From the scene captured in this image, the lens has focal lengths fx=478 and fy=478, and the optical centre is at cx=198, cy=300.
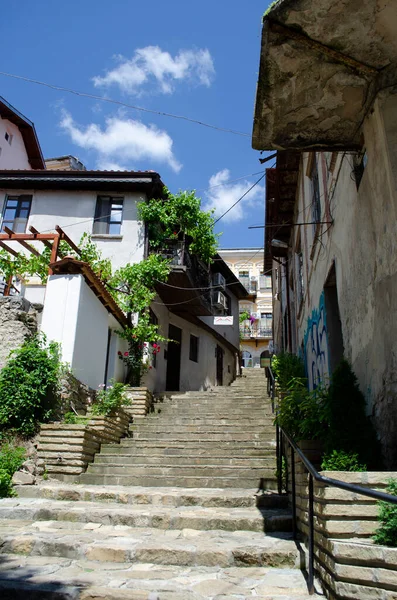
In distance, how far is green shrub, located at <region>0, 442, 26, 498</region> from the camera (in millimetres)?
6578

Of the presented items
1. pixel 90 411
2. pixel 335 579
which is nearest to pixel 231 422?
pixel 90 411

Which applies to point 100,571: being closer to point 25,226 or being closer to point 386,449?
point 386,449

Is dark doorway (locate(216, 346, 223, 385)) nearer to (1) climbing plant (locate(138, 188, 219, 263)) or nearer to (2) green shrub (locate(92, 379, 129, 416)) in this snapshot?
(1) climbing plant (locate(138, 188, 219, 263))

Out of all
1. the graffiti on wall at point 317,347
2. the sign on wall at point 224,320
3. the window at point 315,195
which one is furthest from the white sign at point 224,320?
the window at point 315,195

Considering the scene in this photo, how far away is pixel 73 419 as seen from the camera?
27.6ft

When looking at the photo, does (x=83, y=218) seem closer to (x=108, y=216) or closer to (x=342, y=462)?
(x=108, y=216)

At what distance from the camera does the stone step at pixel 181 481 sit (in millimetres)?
6996

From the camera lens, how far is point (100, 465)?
779cm

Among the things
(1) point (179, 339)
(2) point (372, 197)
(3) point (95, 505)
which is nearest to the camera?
(2) point (372, 197)

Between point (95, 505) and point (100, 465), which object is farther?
point (100, 465)

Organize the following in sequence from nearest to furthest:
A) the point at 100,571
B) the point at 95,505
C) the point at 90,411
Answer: the point at 100,571 → the point at 95,505 → the point at 90,411

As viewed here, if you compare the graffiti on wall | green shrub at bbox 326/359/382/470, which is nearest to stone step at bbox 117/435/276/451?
the graffiti on wall

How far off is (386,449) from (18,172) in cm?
1515

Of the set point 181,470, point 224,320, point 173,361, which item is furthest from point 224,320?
point 181,470
